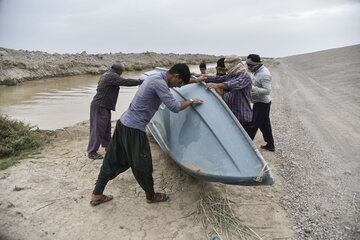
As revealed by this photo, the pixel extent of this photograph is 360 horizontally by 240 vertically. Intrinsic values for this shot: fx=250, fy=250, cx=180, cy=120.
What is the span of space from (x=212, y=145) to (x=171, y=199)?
108cm

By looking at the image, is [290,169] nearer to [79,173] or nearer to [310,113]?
[79,173]

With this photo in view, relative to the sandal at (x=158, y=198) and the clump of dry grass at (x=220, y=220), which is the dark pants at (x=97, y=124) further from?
the clump of dry grass at (x=220, y=220)

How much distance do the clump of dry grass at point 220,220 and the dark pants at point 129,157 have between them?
→ 2.34 feet

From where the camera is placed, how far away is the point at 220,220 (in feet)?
9.57

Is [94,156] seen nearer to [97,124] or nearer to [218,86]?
[97,124]

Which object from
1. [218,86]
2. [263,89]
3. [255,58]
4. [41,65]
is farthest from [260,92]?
[41,65]

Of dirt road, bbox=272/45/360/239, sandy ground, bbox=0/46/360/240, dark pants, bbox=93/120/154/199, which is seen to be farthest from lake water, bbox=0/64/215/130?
dirt road, bbox=272/45/360/239

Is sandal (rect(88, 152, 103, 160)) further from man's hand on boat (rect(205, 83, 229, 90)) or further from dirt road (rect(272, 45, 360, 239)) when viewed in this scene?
dirt road (rect(272, 45, 360, 239))

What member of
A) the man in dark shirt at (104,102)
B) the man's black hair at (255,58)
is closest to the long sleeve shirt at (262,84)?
the man's black hair at (255,58)

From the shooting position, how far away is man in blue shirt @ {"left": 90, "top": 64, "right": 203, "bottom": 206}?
273 centimetres

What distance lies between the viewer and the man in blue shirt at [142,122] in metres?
2.73

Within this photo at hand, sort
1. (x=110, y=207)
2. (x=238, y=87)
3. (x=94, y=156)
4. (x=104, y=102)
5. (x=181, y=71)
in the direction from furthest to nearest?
(x=94, y=156) < (x=104, y=102) < (x=238, y=87) < (x=110, y=207) < (x=181, y=71)

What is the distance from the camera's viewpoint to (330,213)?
309cm

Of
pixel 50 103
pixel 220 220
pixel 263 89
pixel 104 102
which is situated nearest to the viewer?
pixel 220 220
